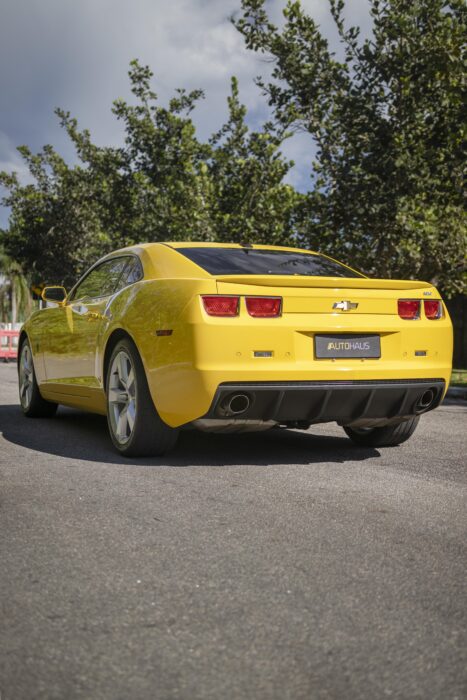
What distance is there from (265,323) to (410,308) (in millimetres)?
1123

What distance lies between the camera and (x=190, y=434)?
7023 millimetres

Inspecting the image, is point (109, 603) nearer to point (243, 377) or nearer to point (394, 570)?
point (394, 570)

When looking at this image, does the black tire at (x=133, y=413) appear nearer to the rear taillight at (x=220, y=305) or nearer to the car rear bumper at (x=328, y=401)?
the car rear bumper at (x=328, y=401)

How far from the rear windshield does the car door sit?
886 mm

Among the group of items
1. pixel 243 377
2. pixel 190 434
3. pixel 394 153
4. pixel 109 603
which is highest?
pixel 394 153

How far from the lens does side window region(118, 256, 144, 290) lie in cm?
604

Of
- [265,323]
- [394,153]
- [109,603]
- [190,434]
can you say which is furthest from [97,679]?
[394,153]

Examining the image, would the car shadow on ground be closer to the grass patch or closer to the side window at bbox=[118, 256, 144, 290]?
the side window at bbox=[118, 256, 144, 290]

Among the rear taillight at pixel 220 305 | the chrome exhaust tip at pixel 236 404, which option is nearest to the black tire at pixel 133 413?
the chrome exhaust tip at pixel 236 404

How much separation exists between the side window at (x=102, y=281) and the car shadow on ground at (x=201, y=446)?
3.78 ft

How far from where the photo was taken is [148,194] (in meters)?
22.4

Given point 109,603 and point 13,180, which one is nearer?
point 109,603

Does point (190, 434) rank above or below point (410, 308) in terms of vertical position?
below

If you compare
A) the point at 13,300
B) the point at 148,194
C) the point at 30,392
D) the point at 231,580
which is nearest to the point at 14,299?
the point at 13,300
